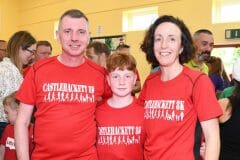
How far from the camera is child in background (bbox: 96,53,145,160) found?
8.15 ft

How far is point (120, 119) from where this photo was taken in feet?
8.29

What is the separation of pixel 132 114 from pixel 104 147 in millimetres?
302

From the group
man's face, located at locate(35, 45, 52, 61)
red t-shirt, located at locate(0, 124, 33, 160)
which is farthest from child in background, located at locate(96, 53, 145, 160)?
man's face, located at locate(35, 45, 52, 61)

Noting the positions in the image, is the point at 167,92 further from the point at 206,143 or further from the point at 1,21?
the point at 1,21

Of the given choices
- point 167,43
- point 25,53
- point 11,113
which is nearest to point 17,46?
point 25,53

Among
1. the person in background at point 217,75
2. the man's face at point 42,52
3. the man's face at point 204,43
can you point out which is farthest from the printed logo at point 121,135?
the man's face at point 42,52

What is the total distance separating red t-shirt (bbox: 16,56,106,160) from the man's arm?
2.53 ft

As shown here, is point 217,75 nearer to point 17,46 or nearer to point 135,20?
point 17,46

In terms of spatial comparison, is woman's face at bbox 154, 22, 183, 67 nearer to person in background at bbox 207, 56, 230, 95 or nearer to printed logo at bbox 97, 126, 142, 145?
printed logo at bbox 97, 126, 142, 145

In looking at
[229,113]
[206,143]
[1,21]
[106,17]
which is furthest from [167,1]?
[1,21]

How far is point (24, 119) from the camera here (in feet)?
7.89

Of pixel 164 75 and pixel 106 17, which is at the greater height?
pixel 106 17

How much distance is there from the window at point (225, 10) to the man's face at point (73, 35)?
522 cm

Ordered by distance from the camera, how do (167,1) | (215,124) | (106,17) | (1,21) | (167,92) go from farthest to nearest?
(1,21), (106,17), (167,1), (167,92), (215,124)
